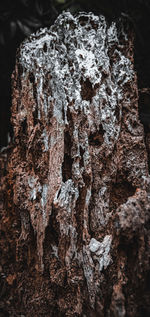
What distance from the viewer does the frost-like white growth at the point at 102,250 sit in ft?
2.30

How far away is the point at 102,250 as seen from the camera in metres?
0.72

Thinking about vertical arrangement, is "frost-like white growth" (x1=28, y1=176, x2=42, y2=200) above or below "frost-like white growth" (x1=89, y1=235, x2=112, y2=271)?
above

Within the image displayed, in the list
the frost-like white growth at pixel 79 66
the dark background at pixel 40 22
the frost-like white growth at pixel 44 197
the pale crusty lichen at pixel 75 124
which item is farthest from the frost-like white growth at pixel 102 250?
the dark background at pixel 40 22

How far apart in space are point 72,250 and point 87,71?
655 mm

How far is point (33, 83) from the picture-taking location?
2.93ft

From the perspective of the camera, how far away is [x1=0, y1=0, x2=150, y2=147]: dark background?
114 centimetres

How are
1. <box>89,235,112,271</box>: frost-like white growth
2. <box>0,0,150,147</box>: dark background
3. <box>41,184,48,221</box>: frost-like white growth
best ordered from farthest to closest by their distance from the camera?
1. <box>0,0,150,147</box>: dark background
2. <box>41,184,48,221</box>: frost-like white growth
3. <box>89,235,112,271</box>: frost-like white growth

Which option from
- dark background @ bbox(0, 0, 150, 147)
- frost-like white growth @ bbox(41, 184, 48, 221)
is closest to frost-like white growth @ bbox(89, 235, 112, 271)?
frost-like white growth @ bbox(41, 184, 48, 221)

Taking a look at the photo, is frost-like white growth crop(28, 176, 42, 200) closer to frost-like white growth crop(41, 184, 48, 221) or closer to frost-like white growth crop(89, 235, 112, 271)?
frost-like white growth crop(41, 184, 48, 221)

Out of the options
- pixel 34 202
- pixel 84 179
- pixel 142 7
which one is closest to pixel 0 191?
pixel 34 202

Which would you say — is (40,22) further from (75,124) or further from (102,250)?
(102,250)

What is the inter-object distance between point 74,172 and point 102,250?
0.90ft

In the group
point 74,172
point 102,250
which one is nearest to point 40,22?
point 74,172

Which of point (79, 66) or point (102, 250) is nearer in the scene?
point (102, 250)
